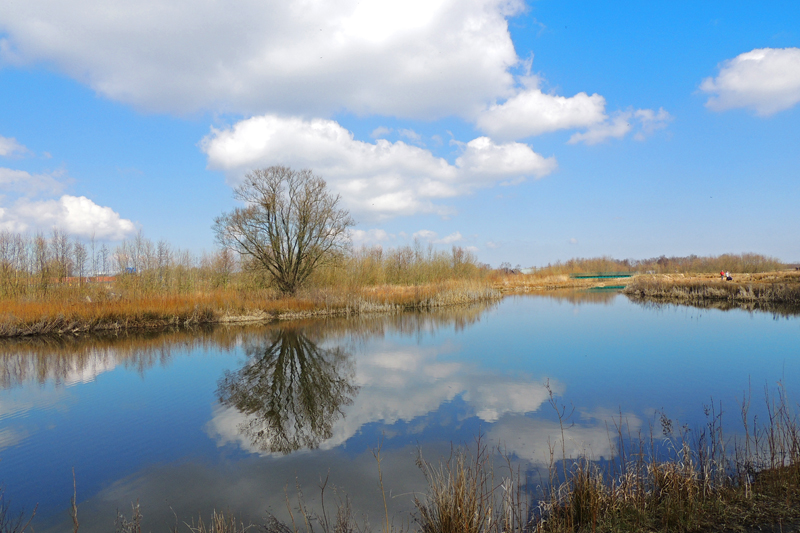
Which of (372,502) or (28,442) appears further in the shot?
(28,442)

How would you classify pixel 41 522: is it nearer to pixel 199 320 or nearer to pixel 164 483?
pixel 164 483

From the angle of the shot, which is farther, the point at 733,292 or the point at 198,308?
the point at 733,292

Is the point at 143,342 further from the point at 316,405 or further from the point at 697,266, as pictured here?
the point at 697,266

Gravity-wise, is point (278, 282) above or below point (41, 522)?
above

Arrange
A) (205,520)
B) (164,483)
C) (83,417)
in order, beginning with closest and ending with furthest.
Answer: (205,520)
(164,483)
(83,417)

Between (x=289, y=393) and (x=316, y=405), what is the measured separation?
42.9 inches

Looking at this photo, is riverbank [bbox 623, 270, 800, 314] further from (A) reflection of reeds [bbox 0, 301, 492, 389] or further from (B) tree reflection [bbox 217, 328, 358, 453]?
(B) tree reflection [bbox 217, 328, 358, 453]

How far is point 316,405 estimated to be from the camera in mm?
7746

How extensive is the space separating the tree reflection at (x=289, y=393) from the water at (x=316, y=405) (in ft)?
0.17

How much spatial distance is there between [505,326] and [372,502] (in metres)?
13.7

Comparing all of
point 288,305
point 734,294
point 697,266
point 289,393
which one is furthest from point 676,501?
point 697,266

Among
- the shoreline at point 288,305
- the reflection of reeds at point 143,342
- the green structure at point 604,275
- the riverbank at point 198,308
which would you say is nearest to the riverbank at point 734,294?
the shoreline at point 288,305

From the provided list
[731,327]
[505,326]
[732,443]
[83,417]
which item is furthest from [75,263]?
[731,327]

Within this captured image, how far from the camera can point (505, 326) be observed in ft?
56.4
